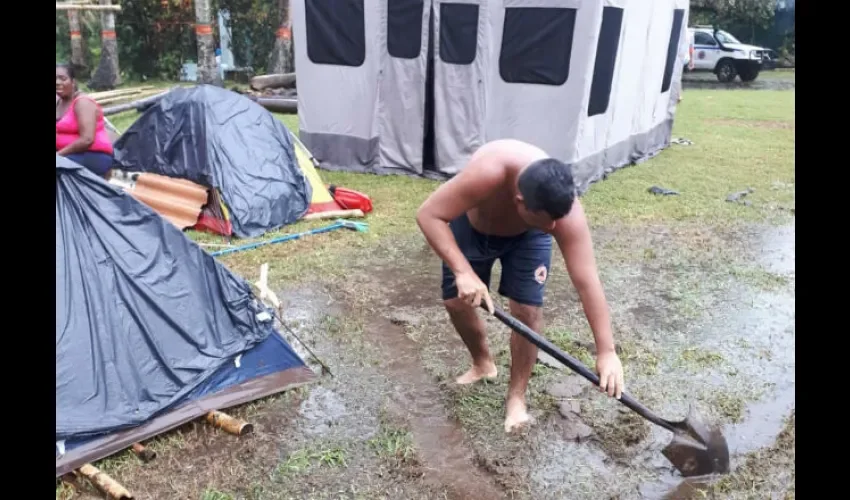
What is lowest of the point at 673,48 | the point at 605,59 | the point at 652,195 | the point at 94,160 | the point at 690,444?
the point at 690,444

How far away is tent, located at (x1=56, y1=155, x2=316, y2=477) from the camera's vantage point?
2840 millimetres

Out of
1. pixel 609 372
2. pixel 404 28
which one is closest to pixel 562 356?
pixel 609 372

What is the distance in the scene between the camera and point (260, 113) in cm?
646

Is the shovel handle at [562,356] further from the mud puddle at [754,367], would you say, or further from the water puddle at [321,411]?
the water puddle at [321,411]

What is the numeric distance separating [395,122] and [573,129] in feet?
7.07

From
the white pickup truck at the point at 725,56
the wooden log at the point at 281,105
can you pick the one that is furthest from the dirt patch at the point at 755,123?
the wooden log at the point at 281,105

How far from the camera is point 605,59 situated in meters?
7.46

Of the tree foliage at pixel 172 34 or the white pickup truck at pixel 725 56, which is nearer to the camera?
the tree foliage at pixel 172 34

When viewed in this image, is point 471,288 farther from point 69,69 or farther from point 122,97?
point 122,97

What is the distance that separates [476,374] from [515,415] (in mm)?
441

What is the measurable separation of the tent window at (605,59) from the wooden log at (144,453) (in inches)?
232

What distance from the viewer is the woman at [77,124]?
16.6ft

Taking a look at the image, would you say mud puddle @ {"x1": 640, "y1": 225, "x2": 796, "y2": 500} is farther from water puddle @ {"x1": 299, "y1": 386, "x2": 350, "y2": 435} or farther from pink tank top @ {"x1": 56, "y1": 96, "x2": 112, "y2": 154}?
pink tank top @ {"x1": 56, "y1": 96, "x2": 112, "y2": 154}
